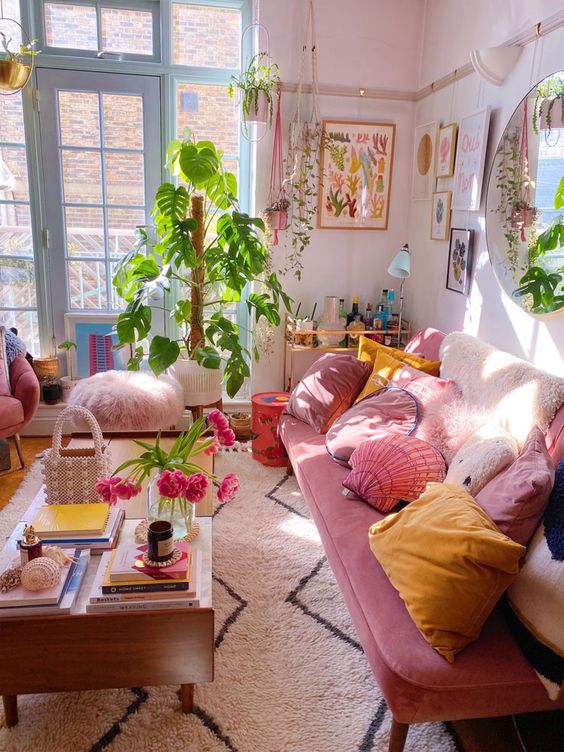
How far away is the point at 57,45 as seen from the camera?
352 cm

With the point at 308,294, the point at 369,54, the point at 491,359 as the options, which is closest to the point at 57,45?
the point at 369,54

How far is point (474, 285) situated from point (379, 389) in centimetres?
78

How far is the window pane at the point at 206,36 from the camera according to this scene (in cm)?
362

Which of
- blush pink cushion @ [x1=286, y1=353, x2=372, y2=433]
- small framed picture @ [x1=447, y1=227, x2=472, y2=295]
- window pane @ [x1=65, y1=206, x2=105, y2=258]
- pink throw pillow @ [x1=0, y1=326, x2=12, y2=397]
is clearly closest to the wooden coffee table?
blush pink cushion @ [x1=286, y1=353, x2=372, y2=433]

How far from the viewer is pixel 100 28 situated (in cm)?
354

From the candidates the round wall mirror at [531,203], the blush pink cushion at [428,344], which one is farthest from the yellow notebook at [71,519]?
the round wall mirror at [531,203]

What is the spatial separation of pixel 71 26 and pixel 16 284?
4.96 ft

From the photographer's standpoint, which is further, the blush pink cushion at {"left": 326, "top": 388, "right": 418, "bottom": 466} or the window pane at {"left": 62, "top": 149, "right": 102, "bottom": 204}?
the window pane at {"left": 62, "top": 149, "right": 102, "bottom": 204}

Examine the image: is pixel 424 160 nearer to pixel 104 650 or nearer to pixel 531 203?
pixel 531 203

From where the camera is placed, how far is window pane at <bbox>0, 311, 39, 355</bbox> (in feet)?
12.5

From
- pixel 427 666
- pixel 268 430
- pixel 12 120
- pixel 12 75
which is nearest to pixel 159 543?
pixel 427 666

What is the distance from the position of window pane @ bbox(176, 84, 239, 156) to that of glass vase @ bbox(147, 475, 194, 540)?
2.64 meters

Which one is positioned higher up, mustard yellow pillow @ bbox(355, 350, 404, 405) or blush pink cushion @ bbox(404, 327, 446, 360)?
blush pink cushion @ bbox(404, 327, 446, 360)

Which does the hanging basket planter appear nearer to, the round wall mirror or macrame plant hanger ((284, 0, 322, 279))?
macrame plant hanger ((284, 0, 322, 279))
